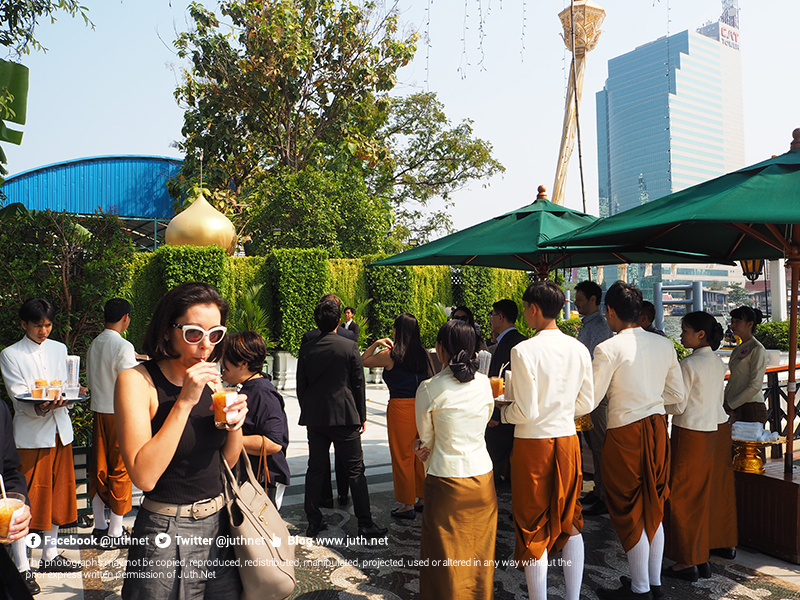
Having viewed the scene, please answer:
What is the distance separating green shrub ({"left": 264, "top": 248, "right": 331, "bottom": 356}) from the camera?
14.9m

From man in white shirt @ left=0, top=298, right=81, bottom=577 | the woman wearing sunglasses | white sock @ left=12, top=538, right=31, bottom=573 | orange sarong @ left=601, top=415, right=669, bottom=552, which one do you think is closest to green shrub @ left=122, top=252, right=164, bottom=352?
man in white shirt @ left=0, top=298, right=81, bottom=577

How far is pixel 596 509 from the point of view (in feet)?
17.6

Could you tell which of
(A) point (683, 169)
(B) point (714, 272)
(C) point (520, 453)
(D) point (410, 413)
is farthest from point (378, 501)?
(B) point (714, 272)

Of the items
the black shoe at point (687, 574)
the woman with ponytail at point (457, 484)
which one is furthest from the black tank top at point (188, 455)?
the black shoe at point (687, 574)

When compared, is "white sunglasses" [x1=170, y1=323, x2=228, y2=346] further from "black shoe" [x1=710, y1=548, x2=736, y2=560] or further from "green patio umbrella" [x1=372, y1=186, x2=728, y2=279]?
"black shoe" [x1=710, y1=548, x2=736, y2=560]

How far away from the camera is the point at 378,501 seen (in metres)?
5.85

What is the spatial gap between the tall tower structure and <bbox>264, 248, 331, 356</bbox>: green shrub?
1787 inches

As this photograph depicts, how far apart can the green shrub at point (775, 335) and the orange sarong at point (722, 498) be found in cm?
1358

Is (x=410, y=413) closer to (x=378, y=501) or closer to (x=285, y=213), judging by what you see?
(x=378, y=501)

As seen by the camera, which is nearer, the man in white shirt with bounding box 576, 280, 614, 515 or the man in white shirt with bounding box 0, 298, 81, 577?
the man in white shirt with bounding box 0, 298, 81, 577

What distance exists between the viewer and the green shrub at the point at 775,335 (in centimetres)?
1625

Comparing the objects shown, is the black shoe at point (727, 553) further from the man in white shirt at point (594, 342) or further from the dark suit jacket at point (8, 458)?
the dark suit jacket at point (8, 458)

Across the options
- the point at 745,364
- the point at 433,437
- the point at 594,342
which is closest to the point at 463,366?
the point at 433,437

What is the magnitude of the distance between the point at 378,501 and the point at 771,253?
172 inches
